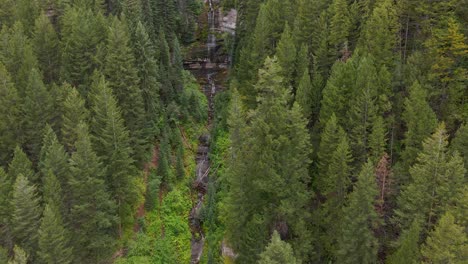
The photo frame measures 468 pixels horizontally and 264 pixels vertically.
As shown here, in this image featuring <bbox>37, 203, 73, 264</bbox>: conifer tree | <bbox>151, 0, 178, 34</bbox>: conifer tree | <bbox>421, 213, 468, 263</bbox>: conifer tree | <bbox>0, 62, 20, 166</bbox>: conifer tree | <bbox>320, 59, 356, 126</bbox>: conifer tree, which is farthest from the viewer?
<bbox>151, 0, 178, 34</bbox>: conifer tree

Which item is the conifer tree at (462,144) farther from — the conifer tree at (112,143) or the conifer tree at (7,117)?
the conifer tree at (7,117)

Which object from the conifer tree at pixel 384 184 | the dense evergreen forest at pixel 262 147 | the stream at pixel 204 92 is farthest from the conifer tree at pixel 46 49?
the conifer tree at pixel 384 184

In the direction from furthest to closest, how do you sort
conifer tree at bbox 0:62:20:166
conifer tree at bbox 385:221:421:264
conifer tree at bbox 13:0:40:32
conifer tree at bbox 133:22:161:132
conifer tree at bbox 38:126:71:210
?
conifer tree at bbox 13:0:40:32 → conifer tree at bbox 133:22:161:132 → conifer tree at bbox 0:62:20:166 → conifer tree at bbox 38:126:71:210 → conifer tree at bbox 385:221:421:264

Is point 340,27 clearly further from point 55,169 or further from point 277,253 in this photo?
point 55,169

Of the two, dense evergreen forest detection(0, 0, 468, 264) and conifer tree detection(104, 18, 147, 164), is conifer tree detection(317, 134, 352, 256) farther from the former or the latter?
conifer tree detection(104, 18, 147, 164)

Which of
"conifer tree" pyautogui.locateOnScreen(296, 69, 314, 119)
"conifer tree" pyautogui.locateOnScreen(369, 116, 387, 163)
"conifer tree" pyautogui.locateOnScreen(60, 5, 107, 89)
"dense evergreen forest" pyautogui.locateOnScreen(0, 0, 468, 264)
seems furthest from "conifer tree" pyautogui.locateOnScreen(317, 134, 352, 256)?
"conifer tree" pyautogui.locateOnScreen(60, 5, 107, 89)

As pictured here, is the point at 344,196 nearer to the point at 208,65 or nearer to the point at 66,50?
the point at 66,50

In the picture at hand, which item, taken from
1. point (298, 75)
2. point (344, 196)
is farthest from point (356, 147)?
point (298, 75)
